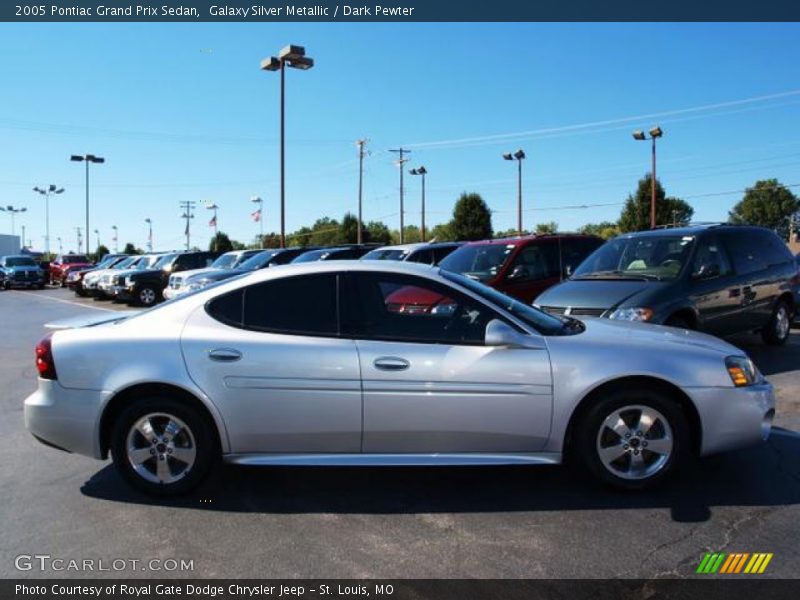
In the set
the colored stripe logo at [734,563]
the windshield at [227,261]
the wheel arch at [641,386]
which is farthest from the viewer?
the windshield at [227,261]

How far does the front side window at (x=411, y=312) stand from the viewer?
4.40 meters

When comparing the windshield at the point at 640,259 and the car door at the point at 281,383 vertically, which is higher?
the windshield at the point at 640,259

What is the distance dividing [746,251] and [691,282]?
5.61ft

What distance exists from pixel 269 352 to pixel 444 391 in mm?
1131

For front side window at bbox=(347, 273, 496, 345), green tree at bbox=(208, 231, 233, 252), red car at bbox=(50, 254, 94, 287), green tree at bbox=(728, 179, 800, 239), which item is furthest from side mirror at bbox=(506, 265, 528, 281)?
green tree at bbox=(728, 179, 800, 239)

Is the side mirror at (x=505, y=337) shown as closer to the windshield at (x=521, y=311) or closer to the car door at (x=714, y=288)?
the windshield at (x=521, y=311)

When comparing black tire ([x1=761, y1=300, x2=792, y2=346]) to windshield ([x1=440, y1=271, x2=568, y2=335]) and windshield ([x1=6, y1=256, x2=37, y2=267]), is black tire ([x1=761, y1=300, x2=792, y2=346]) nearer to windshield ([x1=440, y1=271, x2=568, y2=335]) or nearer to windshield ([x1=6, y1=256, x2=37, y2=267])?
windshield ([x1=440, y1=271, x2=568, y2=335])

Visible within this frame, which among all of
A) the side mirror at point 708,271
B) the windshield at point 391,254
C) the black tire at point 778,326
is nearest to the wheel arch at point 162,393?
the side mirror at point 708,271

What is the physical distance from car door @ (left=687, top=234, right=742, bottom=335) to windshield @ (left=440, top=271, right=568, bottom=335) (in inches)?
149

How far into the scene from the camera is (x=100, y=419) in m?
4.42

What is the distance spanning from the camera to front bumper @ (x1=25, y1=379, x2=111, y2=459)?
4398mm

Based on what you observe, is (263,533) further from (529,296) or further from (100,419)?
(529,296)

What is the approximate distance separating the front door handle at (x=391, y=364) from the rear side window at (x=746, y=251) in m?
6.29

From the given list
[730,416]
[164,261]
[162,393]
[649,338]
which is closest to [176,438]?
[162,393]
